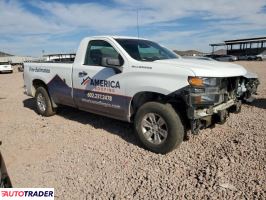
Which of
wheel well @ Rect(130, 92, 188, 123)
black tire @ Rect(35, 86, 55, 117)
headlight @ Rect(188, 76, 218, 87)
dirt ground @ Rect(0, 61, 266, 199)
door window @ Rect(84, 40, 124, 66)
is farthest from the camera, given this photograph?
black tire @ Rect(35, 86, 55, 117)

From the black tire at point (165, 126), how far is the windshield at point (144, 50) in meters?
1.02

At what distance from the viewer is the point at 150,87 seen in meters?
5.01

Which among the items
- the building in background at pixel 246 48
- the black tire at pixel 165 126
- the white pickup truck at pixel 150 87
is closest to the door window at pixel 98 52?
the white pickup truck at pixel 150 87

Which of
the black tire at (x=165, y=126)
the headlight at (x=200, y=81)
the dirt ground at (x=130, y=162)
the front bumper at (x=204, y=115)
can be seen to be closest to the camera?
the dirt ground at (x=130, y=162)

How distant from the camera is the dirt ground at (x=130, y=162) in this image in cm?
393

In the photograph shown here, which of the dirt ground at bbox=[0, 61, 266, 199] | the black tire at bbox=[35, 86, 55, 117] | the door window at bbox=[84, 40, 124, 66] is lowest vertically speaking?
the dirt ground at bbox=[0, 61, 266, 199]

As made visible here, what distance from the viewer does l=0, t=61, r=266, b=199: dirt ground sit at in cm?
393

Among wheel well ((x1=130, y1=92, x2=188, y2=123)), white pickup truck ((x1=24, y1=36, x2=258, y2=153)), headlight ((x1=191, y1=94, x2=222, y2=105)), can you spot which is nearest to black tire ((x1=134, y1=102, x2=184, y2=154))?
white pickup truck ((x1=24, y1=36, x2=258, y2=153))

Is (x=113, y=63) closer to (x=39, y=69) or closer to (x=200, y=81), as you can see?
(x=200, y=81)

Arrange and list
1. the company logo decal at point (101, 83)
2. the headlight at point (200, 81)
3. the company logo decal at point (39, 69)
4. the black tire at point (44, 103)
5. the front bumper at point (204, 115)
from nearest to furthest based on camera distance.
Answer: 1. the headlight at point (200, 81)
2. the front bumper at point (204, 115)
3. the company logo decal at point (101, 83)
4. the company logo decal at point (39, 69)
5. the black tire at point (44, 103)

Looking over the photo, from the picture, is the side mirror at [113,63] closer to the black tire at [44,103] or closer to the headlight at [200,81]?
the headlight at [200,81]

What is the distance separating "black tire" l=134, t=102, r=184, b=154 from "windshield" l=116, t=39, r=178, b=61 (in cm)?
102

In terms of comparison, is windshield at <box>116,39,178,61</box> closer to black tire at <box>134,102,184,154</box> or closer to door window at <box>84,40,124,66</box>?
door window at <box>84,40,124,66</box>

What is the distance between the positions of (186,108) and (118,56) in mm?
1658
